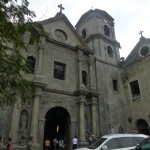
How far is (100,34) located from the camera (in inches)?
795

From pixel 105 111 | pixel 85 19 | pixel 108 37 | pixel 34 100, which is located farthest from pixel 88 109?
pixel 85 19

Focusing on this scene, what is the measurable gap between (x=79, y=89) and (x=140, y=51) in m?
9.65

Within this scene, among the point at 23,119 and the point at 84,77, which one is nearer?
the point at 23,119

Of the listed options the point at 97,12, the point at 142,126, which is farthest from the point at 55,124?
the point at 97,12

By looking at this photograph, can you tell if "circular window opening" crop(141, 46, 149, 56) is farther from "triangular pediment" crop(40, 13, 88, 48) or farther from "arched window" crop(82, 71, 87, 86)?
"arched window" crop(82, 71, 87, 86)

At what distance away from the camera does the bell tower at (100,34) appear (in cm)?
1969

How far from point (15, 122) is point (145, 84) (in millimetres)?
13215

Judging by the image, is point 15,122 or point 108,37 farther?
point 108,37

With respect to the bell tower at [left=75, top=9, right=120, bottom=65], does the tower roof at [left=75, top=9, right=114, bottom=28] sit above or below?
above

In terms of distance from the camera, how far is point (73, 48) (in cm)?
1712

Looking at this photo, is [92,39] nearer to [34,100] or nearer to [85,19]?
[85,19]

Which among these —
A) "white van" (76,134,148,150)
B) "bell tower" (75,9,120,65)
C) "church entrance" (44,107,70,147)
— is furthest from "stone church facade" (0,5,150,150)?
"white van" (76,134,148,150)

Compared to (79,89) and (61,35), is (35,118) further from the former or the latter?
(61,35)

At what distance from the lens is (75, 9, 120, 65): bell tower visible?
64.6 ft
